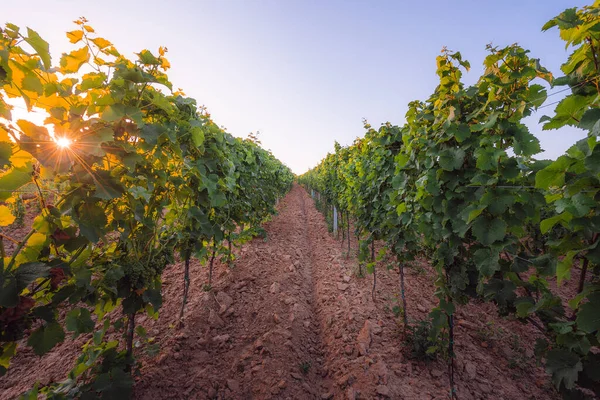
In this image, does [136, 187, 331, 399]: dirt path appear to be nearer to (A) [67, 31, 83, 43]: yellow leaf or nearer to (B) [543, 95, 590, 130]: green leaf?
(A) [67, 31, 83, 43]: yellow leaf

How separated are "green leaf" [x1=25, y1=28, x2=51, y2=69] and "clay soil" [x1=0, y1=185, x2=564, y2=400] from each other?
9.49ft

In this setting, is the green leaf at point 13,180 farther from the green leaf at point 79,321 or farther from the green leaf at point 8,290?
the green leaf at point 79,321

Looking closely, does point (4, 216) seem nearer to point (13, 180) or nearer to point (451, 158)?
point (13, 180)

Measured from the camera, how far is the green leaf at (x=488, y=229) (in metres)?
1.81

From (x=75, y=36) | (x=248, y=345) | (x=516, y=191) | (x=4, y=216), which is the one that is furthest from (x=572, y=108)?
(x=248, y=345)

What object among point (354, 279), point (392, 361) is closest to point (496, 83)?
point (392, 361)

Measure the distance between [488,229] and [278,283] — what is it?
4.15m

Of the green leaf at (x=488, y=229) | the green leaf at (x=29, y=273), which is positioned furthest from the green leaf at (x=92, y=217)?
the green leaf at (x=488, y=229)

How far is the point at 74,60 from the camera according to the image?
4.92ft

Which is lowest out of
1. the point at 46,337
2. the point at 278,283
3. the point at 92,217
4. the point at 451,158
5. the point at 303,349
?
the point at 303,349

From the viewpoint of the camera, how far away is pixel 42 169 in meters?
1.33

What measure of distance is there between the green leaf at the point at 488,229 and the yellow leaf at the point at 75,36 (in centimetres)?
281

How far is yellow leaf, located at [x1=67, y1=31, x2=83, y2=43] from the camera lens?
1447 mm

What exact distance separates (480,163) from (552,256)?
28.3 inches
